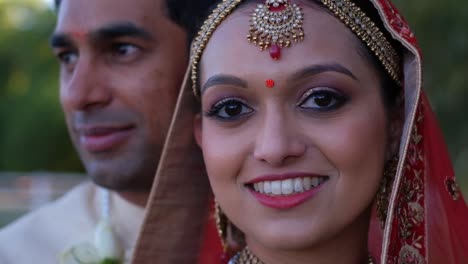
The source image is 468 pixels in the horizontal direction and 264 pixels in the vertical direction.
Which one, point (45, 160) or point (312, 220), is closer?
point (312, 220)

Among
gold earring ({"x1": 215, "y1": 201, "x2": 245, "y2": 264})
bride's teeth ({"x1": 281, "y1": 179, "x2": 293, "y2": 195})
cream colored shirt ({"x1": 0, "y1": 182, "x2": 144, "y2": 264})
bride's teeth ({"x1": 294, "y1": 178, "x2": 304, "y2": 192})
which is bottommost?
cream colored shirt ({"x1": 0, "y1": 182, "x2": 144, "y2": 264})

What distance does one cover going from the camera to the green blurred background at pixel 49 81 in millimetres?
5016

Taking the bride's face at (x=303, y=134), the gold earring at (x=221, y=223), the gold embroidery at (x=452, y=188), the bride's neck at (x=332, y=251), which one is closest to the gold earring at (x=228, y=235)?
the gold earring at (x=221, y=223)

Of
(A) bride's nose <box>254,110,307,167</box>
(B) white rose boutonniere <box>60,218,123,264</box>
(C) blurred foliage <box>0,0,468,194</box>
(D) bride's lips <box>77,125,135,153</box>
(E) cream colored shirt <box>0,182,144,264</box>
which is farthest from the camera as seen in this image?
(C) blurred foliage <box>0,0,468,194</box>

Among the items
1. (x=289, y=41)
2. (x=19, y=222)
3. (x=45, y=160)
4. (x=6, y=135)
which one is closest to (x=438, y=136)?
(x=289, y=41)

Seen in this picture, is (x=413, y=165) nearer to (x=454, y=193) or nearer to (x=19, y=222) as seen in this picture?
(x=454, y=193)

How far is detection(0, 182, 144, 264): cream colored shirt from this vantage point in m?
3.42

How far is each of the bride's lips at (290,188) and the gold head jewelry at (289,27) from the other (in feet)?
1.09

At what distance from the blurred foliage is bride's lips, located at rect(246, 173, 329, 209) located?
2.79 meters

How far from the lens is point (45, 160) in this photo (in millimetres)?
14781

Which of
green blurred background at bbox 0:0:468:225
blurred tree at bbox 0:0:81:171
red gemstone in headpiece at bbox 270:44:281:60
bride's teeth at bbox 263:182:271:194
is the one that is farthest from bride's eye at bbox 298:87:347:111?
blurred tree at bbox 0:0:81:171

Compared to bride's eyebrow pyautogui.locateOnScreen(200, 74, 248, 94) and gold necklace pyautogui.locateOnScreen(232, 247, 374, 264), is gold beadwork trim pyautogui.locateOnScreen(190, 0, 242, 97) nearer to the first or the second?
bride's eyebrow pyautogui.locateOnScreen(200, 74, 248, 94)

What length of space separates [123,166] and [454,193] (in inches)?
48.4

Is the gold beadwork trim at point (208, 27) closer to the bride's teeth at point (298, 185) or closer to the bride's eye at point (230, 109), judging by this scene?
the bride's eye at point (230, 109)
